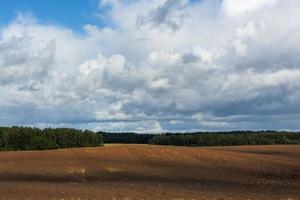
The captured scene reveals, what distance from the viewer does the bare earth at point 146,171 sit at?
48969mm

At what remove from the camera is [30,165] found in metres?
72.7

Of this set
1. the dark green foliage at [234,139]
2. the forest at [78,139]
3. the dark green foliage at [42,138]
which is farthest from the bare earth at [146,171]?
the dark green foliage at [234,139]

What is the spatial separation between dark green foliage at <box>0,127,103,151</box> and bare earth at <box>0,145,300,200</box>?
2202 inches

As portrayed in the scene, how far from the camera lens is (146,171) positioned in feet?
212

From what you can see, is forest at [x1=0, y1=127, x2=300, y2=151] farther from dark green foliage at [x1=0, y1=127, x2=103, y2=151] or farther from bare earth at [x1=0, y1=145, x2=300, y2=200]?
bare earth at [x1=0, y1=145, x2=300, y2=200]

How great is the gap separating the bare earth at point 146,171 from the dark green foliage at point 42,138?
2202 inches

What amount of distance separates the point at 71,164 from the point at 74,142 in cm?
9263

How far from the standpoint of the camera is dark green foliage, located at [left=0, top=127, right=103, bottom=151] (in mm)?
144250

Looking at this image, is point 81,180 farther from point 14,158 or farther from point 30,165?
point 14,158

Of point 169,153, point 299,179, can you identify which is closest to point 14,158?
point 169,153

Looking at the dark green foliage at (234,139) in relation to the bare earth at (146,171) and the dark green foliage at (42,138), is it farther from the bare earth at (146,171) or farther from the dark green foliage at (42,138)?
the bare earth at (146,171)

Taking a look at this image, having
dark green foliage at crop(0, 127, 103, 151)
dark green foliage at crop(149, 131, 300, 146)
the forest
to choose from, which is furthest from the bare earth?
dark green foliage at crop(149, 131, 300, 146)

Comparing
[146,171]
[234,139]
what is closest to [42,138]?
[234,139]

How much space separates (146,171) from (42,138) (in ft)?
287
